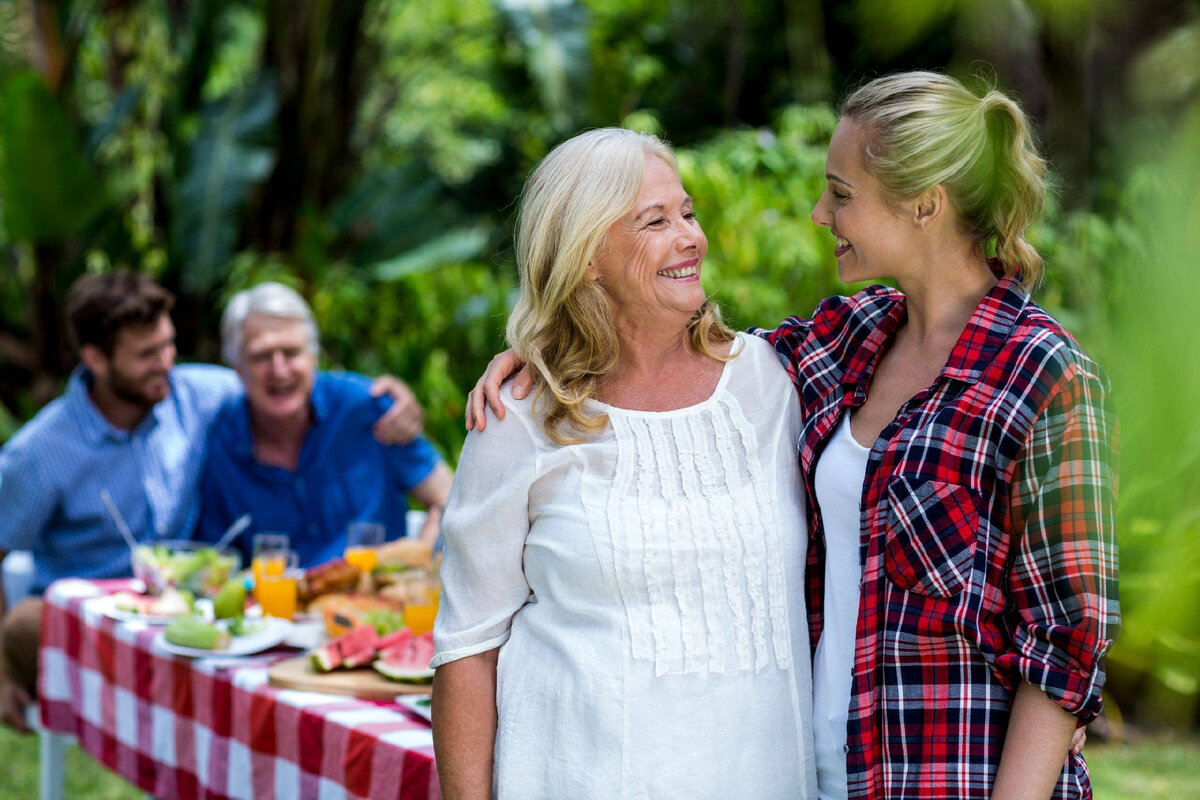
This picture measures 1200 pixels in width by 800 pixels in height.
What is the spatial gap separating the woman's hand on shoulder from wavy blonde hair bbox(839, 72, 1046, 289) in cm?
70

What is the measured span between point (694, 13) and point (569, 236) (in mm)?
12589

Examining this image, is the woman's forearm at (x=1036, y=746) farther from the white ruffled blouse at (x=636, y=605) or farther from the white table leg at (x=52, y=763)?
the white table leg at (x=52, y=763)

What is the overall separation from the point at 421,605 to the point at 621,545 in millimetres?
1378

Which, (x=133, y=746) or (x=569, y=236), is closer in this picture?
(x=569, y=236)

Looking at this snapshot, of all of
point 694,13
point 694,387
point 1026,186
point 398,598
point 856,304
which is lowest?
point 398,598

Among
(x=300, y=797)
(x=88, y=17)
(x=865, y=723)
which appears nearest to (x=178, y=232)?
(x=88, y=17)

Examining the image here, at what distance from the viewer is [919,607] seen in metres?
1.75

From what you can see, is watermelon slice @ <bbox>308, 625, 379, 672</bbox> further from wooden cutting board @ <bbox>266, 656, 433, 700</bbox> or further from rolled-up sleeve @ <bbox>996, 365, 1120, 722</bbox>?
rolled-up sleeve @ <bbox>996, 365, 1120, 722</bbox>

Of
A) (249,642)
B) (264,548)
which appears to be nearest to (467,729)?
→ (249,642)

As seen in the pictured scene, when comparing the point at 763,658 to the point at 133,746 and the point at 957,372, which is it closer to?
the point at 957,372

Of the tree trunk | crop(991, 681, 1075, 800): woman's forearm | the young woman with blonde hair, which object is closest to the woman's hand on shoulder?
the young woman with blonde hair

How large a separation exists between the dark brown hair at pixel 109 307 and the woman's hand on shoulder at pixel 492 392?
2.37 metres

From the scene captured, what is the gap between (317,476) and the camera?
421cm

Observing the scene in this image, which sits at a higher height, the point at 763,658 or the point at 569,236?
the point at 569,236
